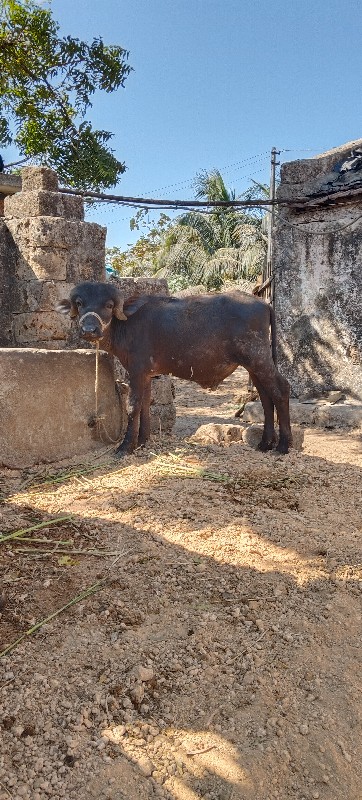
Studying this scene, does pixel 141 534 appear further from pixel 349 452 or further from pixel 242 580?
pixel 349 452

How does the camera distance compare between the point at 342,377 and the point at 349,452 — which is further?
the point at 342,377

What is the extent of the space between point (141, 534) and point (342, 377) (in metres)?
5.95

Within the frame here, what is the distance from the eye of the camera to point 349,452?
6.14 m

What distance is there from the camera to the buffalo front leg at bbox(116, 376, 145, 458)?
532cm

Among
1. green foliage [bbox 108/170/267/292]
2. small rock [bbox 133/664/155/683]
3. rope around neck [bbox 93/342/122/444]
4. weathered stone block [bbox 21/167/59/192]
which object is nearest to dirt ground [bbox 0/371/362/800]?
small rock [bbox 133/664/155/683]

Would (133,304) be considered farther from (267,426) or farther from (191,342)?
(267,426)

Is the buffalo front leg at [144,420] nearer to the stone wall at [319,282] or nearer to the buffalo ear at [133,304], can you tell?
the buffalo ear at [133,304]

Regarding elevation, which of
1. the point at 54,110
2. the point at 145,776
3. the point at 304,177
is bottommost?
the point at 145,776

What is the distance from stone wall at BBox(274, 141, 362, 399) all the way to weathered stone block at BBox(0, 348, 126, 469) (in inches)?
169

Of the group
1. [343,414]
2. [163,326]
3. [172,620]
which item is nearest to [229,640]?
[172,620]

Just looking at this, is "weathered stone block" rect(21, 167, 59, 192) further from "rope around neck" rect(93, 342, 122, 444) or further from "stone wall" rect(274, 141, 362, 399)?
"stone wall" rect(274, 141, 362, 399)

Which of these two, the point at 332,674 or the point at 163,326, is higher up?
the point at 163,326

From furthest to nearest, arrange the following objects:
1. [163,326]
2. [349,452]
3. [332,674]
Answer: [349,452], [163,326], [332,674]

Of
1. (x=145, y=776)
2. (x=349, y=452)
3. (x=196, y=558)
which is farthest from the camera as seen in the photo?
(x=349, y=452)
